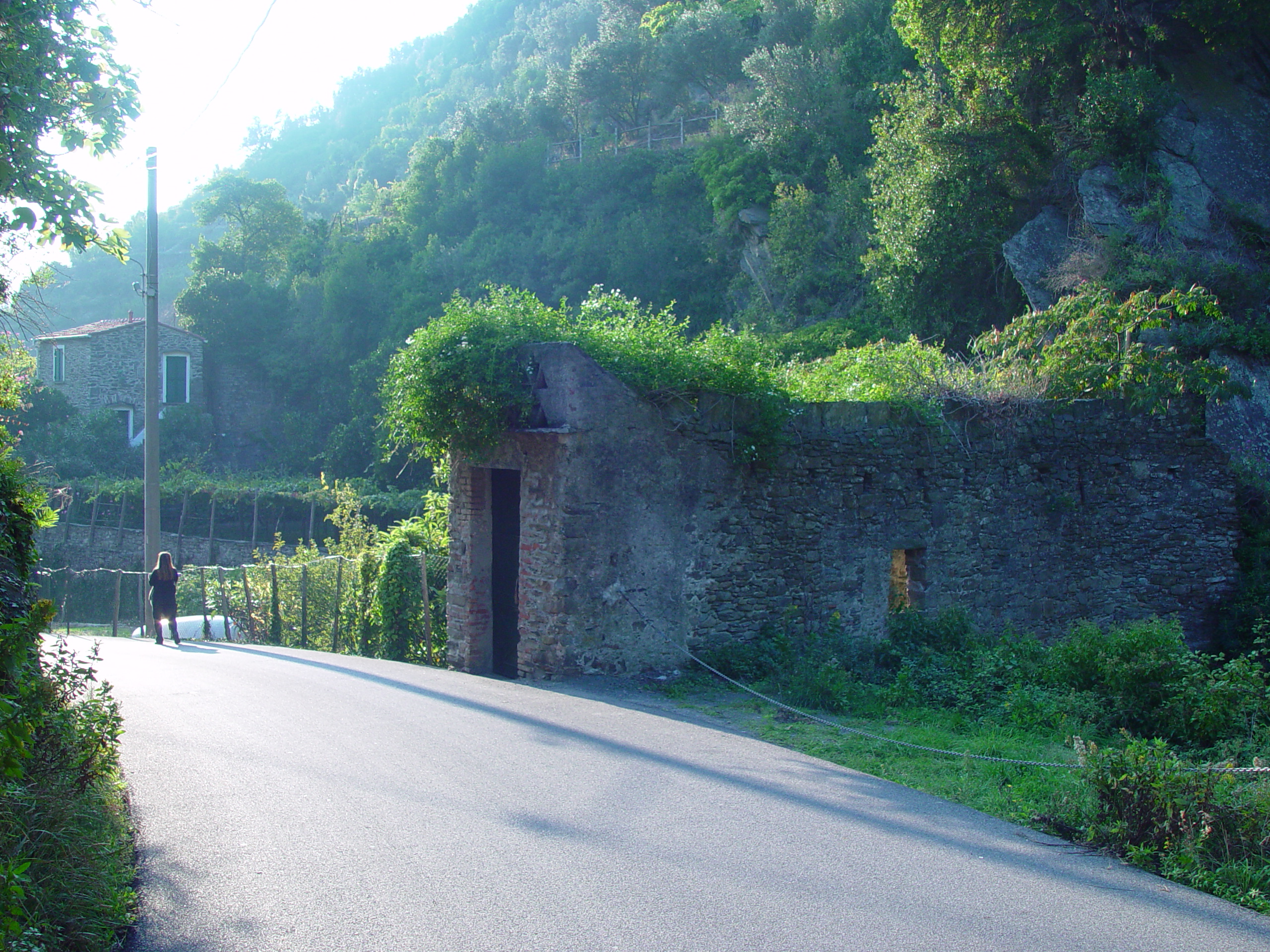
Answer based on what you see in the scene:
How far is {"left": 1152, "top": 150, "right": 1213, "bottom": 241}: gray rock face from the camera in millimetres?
17203

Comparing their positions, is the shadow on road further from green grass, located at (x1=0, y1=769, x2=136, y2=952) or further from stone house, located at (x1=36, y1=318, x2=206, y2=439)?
stone house, located at (x1=36, y1=318, x2=206, y2=439)

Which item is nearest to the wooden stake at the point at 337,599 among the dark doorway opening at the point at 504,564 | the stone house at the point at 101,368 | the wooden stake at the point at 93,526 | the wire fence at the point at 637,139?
the dark doorway opening at the point at 504,564

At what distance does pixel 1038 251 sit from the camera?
61.1 ft

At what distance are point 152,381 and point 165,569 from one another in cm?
400

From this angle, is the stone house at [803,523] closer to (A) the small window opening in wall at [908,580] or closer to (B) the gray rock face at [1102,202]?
(A) the small window opening in wall at [908,580]

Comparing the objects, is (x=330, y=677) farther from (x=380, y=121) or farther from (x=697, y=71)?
(x=380, y=121)

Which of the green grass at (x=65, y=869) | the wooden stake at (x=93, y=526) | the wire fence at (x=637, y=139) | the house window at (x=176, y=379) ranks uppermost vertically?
the wire fence at (x=637, y=139)

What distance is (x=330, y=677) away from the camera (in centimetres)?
1082

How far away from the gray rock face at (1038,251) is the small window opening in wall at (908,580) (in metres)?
8.27

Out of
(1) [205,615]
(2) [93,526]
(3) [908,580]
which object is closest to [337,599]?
(1) [205,615]

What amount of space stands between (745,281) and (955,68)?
14049mm

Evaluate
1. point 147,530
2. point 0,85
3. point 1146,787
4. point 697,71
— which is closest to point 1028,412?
point 1146,787

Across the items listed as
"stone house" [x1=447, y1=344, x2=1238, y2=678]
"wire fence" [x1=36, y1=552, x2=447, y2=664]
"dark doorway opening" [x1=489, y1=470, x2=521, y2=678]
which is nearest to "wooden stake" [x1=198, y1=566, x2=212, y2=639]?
"wire fence" [x1=36, y1=552, x2=447, y2=664]

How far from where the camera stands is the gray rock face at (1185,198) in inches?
677
